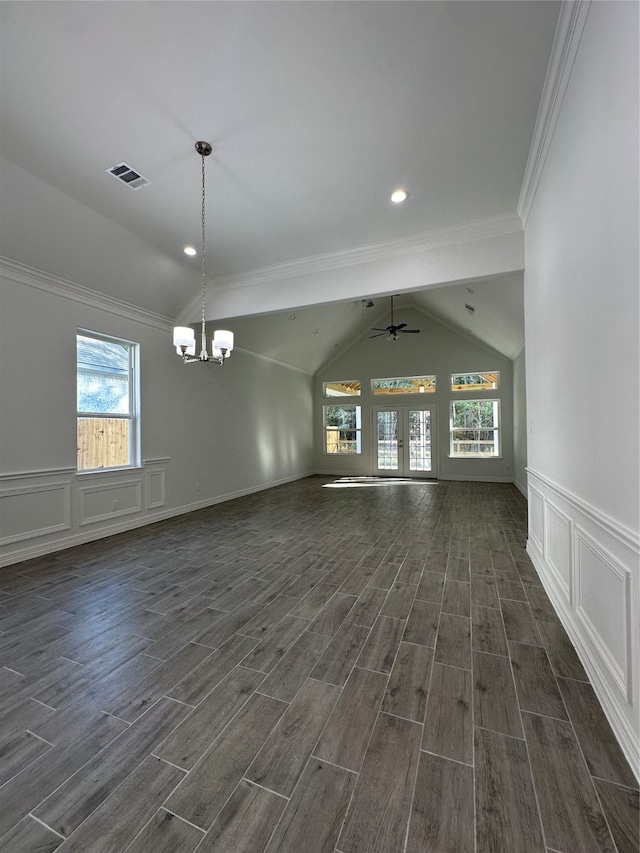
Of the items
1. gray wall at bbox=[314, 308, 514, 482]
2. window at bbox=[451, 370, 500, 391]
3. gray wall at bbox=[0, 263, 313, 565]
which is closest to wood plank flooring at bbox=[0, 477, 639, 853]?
gray wall at bbox=[0, 263, 313, 565]

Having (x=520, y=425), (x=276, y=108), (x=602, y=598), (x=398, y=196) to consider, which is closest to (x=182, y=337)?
(x=276, y=108)

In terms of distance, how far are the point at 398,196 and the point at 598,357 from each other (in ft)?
8.33

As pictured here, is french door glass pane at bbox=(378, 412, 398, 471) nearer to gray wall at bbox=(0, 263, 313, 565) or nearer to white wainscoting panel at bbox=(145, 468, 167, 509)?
gray wall at bbox=(0, 263, 313, 565)

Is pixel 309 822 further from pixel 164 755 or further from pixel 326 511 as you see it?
pixel 326 511

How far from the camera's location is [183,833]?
1.17 meters

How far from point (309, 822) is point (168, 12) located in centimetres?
360

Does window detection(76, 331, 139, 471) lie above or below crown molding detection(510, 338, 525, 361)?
below

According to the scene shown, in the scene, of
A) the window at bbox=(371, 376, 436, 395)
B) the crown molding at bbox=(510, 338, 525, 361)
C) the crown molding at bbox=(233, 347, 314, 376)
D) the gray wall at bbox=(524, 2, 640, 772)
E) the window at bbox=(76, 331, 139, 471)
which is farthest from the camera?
the window at bbox=(371, 376, 436, 395)

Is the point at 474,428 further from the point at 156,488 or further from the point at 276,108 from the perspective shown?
the point at 276,108

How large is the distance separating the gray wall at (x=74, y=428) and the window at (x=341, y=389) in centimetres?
307

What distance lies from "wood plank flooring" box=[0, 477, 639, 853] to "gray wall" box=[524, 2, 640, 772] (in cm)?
30

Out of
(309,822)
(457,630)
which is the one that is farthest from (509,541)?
(309,822)

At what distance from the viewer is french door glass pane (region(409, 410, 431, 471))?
9.30 m

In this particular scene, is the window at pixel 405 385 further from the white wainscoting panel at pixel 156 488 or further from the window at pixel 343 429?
Answer: the white wainscoting panel at pixel 156 488
